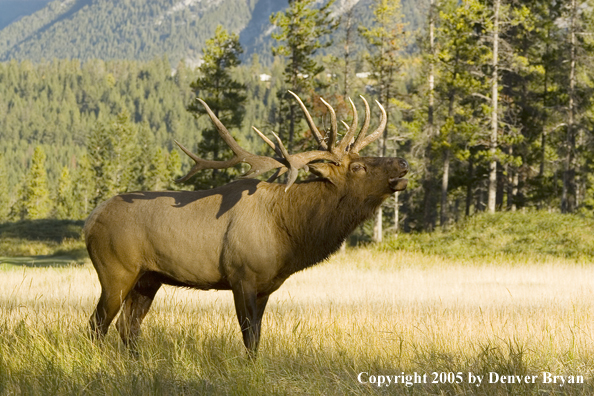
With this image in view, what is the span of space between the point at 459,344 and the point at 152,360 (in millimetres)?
2920

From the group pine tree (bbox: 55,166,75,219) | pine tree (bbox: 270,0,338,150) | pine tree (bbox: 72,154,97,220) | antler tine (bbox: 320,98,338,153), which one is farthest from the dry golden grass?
pine tree (bbox: 55,166,75,219)

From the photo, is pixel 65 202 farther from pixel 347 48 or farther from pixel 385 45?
pixel 385 45

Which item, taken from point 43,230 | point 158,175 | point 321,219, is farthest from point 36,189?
point 321,219

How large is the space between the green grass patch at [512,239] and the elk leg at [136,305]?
45.0 feet

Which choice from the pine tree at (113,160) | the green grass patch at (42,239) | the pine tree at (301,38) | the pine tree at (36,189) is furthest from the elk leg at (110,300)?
the pine tree at (36,189)

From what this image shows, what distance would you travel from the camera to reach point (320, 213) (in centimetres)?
611

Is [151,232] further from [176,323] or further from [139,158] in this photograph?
[139,158]

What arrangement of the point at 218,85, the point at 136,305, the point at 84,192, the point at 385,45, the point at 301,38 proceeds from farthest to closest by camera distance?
the point at 84,192 < the point at 218,85 < the point at 385,45 < the point at 301,38 < the point at 136,305

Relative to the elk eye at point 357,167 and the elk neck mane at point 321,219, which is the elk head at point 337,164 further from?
the elk neck mane at point 321,219

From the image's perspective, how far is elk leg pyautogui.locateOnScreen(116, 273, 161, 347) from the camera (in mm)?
6438

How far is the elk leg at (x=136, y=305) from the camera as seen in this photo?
253 inches

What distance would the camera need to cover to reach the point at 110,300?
6.04 metres

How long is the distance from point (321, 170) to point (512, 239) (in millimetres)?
16635

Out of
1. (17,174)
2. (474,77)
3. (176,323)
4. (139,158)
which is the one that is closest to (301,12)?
(474,77)
